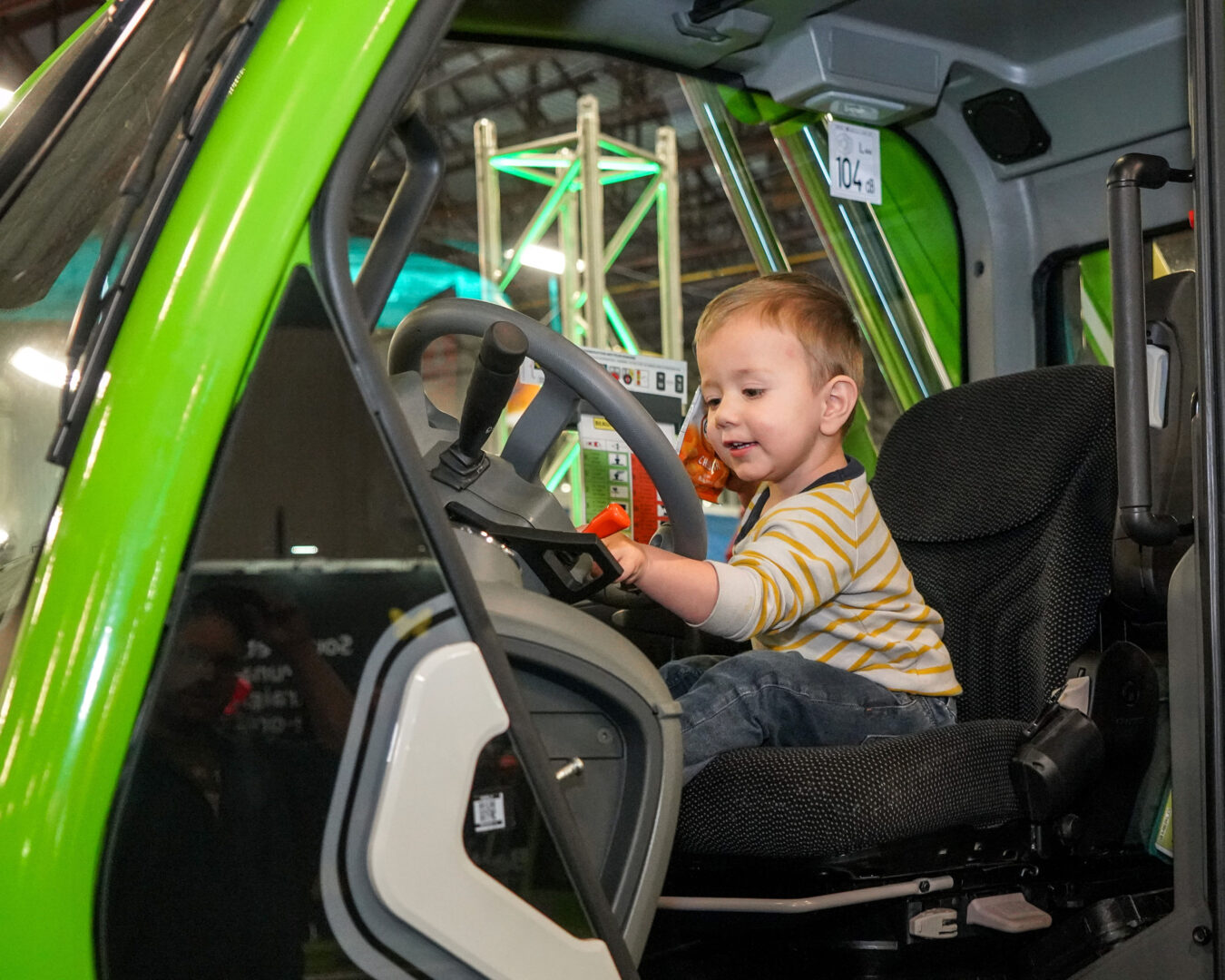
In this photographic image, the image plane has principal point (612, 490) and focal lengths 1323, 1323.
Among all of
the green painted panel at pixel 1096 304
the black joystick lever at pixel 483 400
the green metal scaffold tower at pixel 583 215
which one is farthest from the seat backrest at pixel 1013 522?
the green metal scaffold tower at pixel 583 215

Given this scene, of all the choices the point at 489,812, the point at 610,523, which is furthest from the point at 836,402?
the point at 489,812

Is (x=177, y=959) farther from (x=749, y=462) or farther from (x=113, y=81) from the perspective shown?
(x=749, y=462)

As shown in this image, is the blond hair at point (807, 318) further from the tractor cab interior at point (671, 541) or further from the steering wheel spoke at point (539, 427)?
the steering wheel spoke at point (539, 427)

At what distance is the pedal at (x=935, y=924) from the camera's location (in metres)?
1.52

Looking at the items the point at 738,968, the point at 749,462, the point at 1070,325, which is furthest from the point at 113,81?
the point at 1070,325

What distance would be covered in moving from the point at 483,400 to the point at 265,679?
0.36 m

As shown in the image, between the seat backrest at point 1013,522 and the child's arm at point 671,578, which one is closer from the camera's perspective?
the child's arm at point 671,578

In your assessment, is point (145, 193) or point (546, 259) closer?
point (145, 193)

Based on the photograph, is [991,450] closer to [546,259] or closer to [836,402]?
[836,402]

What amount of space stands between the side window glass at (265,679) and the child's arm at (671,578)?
0.45 m

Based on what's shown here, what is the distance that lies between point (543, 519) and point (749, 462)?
493mm

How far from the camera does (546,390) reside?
1337mm

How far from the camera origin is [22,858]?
82 centimetres

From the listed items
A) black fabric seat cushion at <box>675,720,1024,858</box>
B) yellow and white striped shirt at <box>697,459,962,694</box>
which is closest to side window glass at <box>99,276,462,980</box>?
black fabric seat cushion at <box>675,720,1024,858</box>
